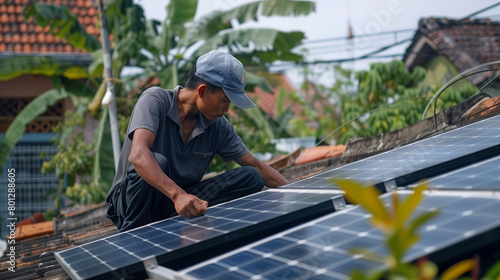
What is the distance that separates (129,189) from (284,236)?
1743 mm

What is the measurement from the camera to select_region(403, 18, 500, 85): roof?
15594 millimetres

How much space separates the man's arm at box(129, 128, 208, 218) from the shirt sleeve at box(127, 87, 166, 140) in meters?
0.05

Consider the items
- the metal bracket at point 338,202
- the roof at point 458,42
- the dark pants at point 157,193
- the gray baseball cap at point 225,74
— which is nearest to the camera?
the metal bracket at point 338,202

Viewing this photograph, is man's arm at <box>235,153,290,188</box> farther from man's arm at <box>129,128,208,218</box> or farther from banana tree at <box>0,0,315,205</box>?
banana tree at <box>0,0,315,205</box>

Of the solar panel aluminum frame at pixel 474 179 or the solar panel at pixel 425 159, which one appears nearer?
the solar panel aluminum frame at pixel 474 179

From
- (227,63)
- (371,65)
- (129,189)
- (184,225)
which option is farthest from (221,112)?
(371,65)

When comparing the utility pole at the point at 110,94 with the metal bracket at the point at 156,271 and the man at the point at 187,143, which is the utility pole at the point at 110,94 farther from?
the metal bracket at the point at 156,271

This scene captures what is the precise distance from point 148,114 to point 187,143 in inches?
16.2

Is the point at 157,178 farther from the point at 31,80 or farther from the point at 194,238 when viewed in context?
the point at 31,80

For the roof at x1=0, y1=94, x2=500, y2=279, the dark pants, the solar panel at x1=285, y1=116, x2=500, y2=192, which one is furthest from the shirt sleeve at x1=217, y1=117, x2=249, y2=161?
the roof at x1=0, y1=94, x2=500, y2=279

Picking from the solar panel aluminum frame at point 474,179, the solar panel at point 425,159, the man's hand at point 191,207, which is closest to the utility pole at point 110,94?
the man's hand at point 191,207

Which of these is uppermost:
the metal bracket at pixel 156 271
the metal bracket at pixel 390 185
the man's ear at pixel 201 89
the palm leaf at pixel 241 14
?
the palm leaf at pixel 241 14

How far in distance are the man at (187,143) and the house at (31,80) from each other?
28.7ft

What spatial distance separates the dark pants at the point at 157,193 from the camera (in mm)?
3492
